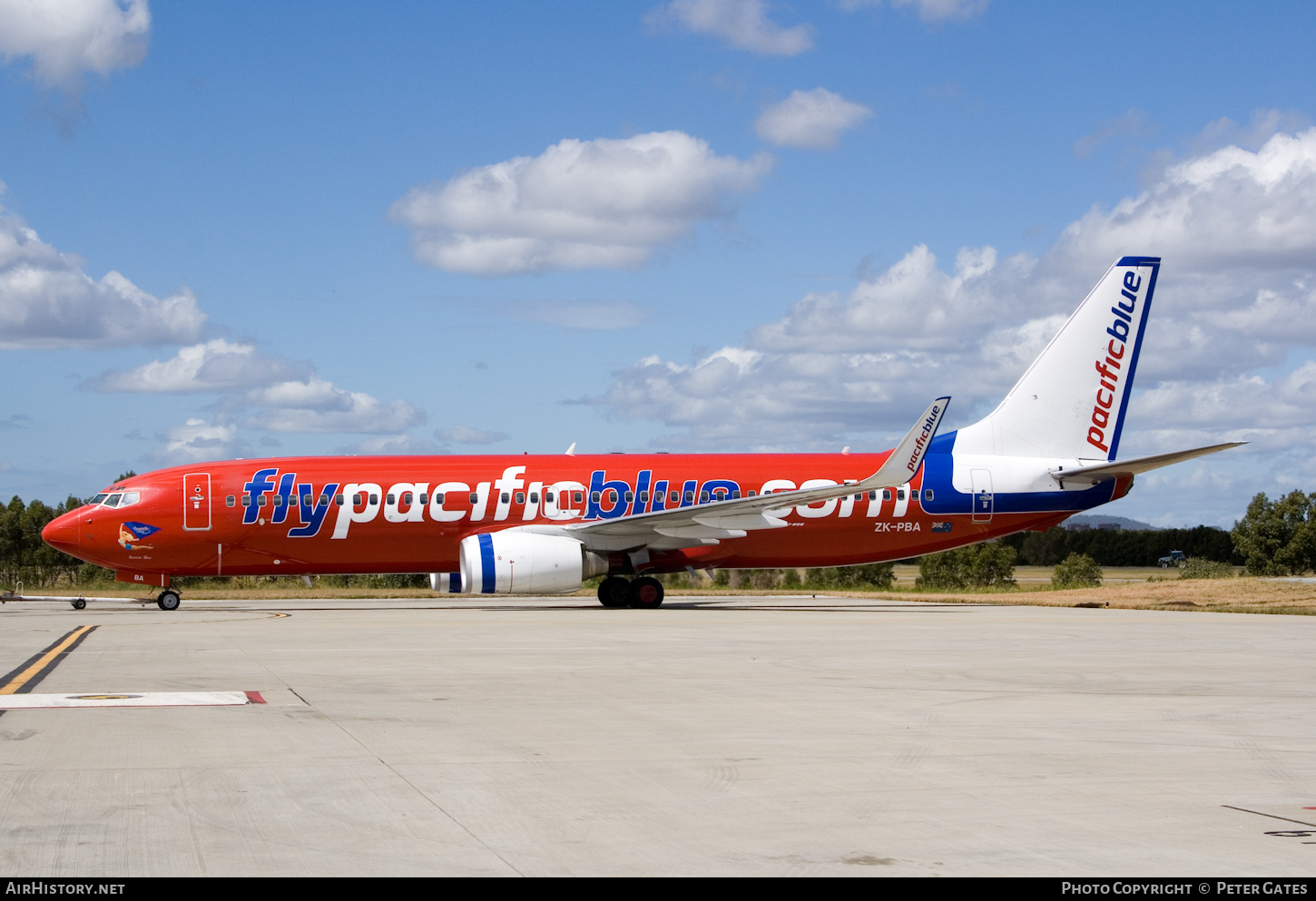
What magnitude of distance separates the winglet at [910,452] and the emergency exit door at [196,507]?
14544 millimetres

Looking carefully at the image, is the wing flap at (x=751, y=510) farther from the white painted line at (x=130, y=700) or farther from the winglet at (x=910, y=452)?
the white painted line at (x=130, y=700)

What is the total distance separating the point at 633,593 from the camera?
29.2 meters

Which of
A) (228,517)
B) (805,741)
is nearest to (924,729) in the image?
(805,741)

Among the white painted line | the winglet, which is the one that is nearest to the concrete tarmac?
the white painted line

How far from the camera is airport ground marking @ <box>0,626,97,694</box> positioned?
42.2 feet

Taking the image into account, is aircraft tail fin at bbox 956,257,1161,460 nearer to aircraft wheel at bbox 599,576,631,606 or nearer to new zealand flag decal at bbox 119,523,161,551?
aircraft wheel at bbox 599,576,631,606

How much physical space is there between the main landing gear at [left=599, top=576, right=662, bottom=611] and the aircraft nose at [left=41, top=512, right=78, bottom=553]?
467 inches

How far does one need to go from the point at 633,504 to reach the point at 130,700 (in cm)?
1847

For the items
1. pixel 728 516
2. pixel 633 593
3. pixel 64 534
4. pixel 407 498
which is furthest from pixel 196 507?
pixel 728 516

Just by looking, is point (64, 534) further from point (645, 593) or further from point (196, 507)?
point (645, 593)

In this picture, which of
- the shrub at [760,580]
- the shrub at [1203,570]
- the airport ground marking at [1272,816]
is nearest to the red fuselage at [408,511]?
the shrub at [760,580]

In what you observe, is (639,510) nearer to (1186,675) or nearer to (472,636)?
(472,636)

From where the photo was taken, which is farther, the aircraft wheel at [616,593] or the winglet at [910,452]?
the aircraft wheel at [616,593]

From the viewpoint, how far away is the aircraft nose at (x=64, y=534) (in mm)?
28688
